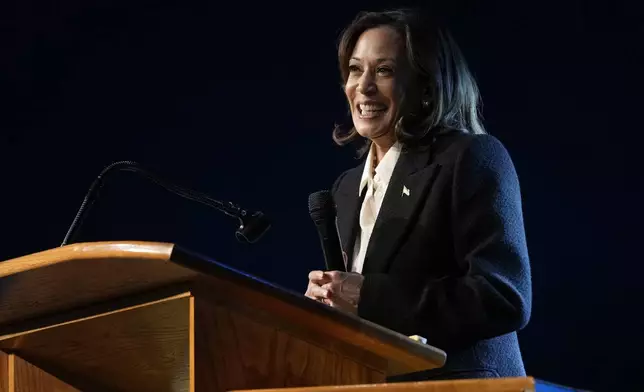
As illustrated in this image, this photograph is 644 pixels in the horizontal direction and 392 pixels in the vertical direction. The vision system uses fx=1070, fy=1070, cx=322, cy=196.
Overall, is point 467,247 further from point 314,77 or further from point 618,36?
point 314,77

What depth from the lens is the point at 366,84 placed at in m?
2.46

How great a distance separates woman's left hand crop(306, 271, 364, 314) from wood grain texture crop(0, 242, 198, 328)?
0.62 meters

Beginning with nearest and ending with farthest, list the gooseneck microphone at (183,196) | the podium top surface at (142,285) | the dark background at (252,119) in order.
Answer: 1. the podium top surface at (142,285)
2. the gooseneck microphone at (183,196)
3. the dark background at (252,119)

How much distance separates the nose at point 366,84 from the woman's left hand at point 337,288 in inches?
23.9

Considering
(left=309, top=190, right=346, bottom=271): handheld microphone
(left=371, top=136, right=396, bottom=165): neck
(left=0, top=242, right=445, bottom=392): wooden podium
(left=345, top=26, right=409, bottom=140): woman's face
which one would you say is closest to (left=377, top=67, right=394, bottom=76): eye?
(left=345, top=26, right=409, bottom=140): woman's face

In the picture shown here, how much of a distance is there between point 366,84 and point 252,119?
1.69 m

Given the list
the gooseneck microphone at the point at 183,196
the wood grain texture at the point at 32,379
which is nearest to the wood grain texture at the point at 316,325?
the wood grain texture at the point at 32,379

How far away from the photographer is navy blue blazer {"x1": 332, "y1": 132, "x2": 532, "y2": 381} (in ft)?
6.48

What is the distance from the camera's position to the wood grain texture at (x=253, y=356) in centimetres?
126

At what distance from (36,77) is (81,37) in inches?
9.1

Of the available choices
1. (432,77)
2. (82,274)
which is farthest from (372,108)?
(82,274)

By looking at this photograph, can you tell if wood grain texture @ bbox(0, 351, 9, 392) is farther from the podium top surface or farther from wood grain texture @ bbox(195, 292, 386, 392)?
wood grain texture @ bbox(195, 292, 386, 392)

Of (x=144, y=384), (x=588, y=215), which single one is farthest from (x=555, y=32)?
(x=144, y=384)

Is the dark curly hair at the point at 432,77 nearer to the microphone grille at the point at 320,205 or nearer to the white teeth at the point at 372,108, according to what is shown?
the white teeth at the point at 372,108
